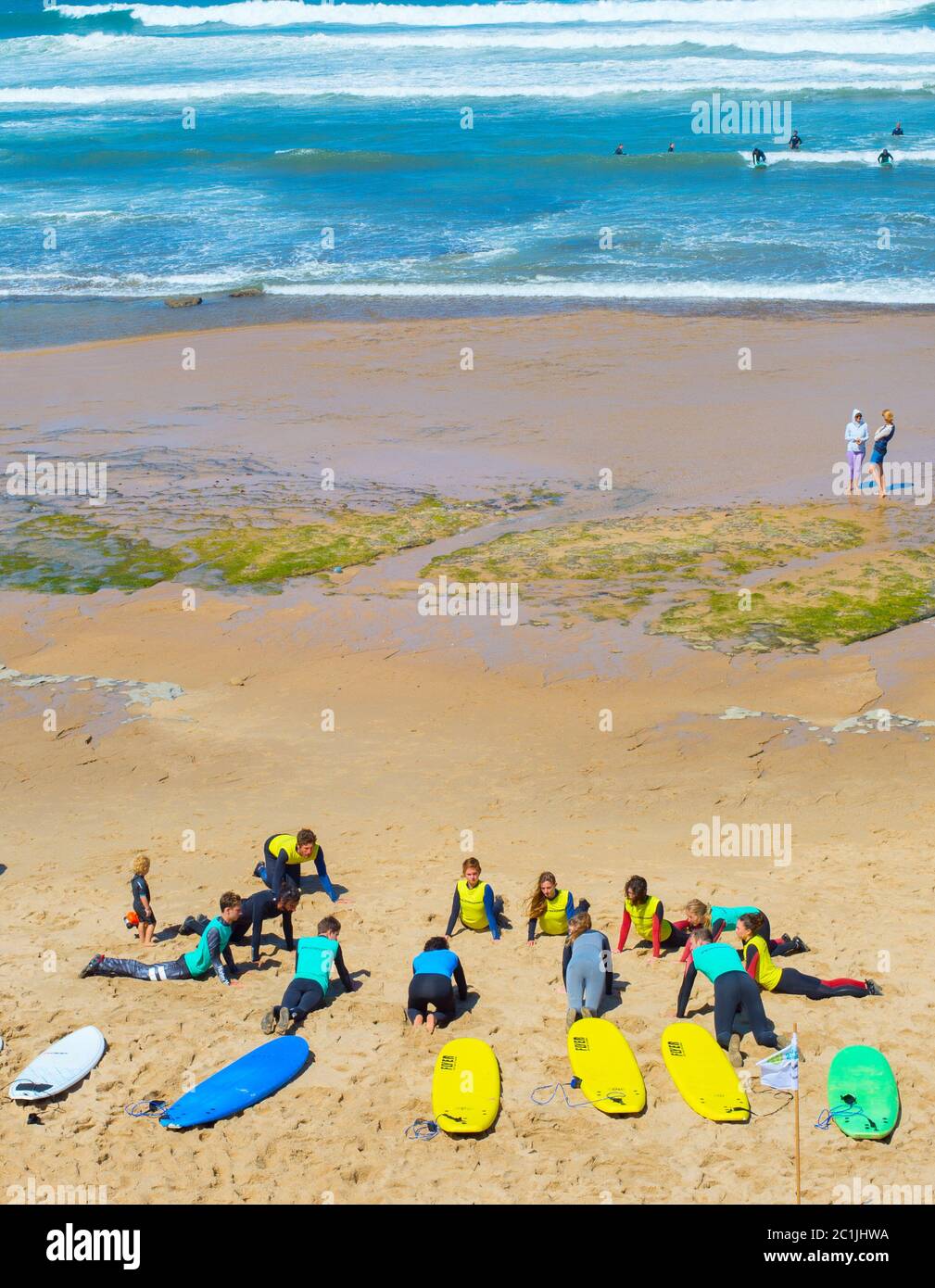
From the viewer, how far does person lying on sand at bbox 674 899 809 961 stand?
32.1 feet

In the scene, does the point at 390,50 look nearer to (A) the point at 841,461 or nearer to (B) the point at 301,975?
(A) the point at 841,461

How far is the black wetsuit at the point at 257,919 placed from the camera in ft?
34.0

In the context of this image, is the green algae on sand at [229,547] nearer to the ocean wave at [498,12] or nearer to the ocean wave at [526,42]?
the ocean wave at [526,42]

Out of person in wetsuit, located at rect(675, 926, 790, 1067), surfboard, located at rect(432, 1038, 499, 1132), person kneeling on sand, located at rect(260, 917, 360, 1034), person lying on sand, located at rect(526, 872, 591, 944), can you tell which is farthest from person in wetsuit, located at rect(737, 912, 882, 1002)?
person kneeling on sand, located at rect(260, 917, 360, 1034)

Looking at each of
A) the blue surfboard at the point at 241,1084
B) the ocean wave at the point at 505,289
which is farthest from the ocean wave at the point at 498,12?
the blue surfboard at the point at 241,1084

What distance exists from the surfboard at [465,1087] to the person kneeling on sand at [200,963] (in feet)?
7.04

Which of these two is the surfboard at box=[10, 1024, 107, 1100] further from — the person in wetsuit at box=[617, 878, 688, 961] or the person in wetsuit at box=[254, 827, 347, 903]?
the person in wetsuit at box=[617, 878, 688, 961]

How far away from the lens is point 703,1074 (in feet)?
27.7

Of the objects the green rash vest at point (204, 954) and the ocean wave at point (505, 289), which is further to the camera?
the ocean wave at point (505, 289)

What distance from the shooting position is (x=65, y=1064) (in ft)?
28.1

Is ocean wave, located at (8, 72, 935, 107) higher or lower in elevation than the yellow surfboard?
higher

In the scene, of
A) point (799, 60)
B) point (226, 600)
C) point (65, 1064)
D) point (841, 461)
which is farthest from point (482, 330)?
point (799, 60)

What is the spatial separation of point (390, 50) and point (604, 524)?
63.3 meters

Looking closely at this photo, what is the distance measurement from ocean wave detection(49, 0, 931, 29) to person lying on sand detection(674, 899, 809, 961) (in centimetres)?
7332
